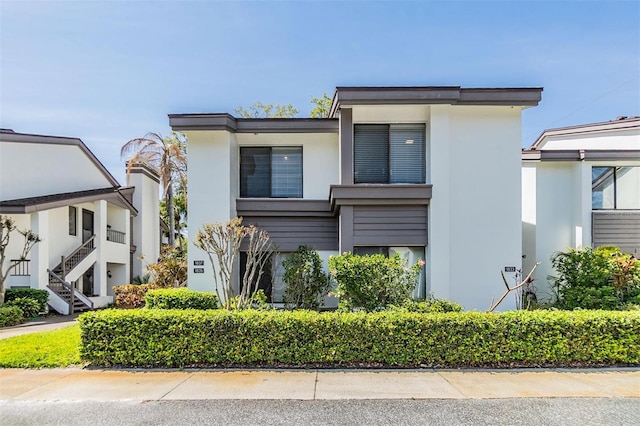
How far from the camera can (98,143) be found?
73.2ft

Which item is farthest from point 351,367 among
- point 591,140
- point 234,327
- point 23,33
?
point 591,140

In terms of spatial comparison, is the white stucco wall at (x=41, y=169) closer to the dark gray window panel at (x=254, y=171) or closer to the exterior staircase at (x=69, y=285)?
the exterior staircase at (x=69, y=285)

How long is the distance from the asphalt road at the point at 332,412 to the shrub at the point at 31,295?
10.4 m

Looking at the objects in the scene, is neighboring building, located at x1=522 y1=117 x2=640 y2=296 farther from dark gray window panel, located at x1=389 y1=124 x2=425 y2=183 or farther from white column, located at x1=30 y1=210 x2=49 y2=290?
white column, located at x1=30 y1=210 x2=49 y2=290

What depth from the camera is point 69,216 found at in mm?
19109

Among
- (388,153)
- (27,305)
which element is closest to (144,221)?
(27,305)

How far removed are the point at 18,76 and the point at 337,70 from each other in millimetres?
9225

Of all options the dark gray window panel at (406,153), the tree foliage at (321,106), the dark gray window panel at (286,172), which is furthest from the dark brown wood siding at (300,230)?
the tree foliage at (321,106)

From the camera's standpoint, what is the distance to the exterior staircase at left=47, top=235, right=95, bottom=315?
1633cm

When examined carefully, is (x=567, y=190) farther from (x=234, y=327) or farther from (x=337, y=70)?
(x=234, y=327)

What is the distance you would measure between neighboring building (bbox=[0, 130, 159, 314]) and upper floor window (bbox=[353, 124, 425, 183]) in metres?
11.5

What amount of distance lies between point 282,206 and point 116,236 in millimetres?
12133

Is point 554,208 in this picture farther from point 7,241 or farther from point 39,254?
point 7,241

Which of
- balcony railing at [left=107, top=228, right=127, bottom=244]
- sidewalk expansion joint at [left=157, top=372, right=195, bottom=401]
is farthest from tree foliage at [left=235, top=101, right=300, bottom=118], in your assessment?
sidewalk expansion joint at [left=157, top=372, right=195, bottom=401]
